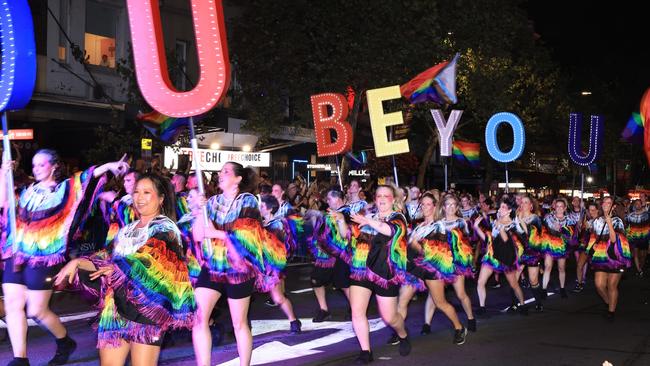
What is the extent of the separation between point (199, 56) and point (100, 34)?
15353 mm

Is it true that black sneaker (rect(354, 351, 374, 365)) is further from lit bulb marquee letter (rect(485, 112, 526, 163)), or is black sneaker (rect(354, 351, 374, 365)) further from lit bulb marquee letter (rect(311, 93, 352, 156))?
lit bulb marquee letter (rect(485, 112, 526, 163))

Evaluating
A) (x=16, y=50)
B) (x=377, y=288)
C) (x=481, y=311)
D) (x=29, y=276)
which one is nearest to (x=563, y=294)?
(x=481, y=311)

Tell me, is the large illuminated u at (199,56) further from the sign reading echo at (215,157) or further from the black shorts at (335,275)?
the sign reading echo at (215,157)

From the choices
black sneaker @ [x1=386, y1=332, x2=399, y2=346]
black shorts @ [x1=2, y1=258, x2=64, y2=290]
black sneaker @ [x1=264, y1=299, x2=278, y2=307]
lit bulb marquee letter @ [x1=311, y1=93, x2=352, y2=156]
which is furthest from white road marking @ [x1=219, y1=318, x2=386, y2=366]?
lit bulb marquee letter @ [x1=311, y1=93, x2=352, y2=156]

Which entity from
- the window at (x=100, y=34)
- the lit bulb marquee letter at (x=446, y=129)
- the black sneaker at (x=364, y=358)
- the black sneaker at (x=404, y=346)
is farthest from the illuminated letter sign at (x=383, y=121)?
the window at (x=100, y=34)

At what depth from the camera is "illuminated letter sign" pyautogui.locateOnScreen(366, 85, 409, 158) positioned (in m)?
13.3

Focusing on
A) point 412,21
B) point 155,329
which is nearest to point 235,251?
point 155,329

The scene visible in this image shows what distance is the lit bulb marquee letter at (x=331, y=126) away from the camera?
614 inches

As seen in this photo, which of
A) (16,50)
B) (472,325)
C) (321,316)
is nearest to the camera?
(16,50)

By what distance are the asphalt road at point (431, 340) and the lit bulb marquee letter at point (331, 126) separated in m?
4.11

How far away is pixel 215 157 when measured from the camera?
21.5 metres

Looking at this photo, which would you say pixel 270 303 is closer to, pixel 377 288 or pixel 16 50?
pixel 377 288

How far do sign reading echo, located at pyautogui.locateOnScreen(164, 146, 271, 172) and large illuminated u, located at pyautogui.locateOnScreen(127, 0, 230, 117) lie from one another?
12253 millimetres

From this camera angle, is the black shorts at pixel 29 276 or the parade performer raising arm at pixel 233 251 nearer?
the parade performer raising arm at pixel 233 251
